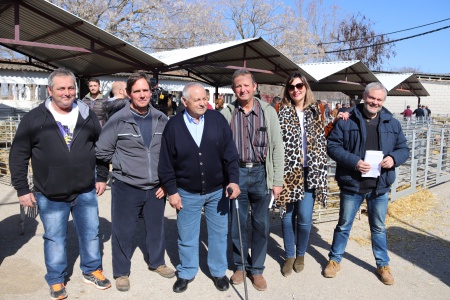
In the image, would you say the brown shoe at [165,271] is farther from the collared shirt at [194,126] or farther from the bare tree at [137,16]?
the bare tree at [137,16]

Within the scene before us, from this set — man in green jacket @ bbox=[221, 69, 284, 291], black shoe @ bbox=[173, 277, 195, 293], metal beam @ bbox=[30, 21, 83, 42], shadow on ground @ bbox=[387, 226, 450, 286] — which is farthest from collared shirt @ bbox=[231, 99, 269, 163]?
metal beam @ bbox=[30, 21, 83, 42]

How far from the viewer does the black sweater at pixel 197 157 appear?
3465mm

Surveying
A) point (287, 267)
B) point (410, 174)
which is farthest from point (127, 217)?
point (410, 174)

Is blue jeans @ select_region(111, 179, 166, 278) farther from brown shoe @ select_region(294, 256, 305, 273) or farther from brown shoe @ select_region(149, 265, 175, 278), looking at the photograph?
brown shoe @ select_region(294, 256, 305, 273)

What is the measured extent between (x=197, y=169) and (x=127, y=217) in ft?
2.82

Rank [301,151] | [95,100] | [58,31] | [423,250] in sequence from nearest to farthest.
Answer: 1. [301,151]
2. [423,250]
3. [95,100]
4. [58,31]

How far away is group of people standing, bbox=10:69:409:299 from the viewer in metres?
3.43

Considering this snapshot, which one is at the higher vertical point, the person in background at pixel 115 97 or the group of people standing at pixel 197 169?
the person in background at pixel 115 97

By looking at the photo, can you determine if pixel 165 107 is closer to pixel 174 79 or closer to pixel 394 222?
pixel 394 222

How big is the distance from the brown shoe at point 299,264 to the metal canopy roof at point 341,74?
497 inches

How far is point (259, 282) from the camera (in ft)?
12.5

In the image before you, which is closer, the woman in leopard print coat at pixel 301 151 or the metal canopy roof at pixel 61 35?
the woman in leopard print coat at pixel 301 151

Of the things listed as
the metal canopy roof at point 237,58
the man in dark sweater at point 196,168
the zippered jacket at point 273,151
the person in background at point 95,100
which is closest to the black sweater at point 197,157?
the man in dark sweater at point 196,168

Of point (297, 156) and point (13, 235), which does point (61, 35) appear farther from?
point (297, 156)
